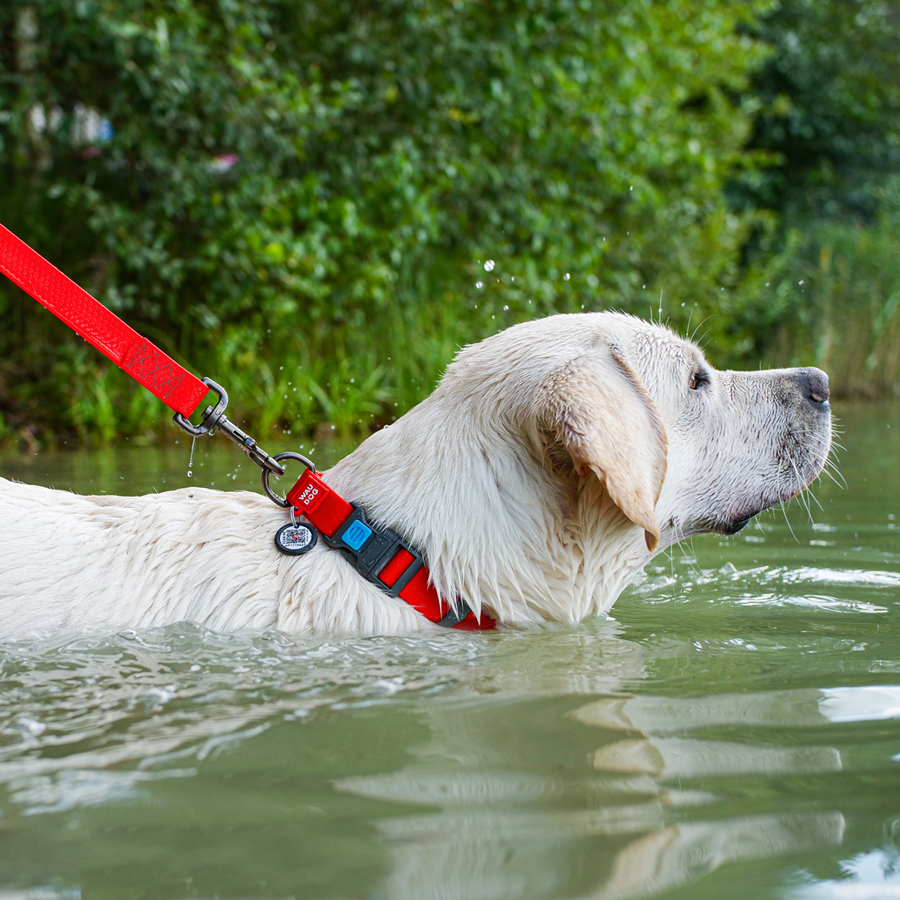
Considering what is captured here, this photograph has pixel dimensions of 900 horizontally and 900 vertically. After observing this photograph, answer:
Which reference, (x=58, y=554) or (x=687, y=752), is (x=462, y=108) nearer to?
(x=58, y=554)

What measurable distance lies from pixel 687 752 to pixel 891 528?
3.54 metres

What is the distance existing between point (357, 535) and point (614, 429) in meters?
0.74

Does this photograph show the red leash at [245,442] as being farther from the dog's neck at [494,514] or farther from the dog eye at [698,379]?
the dog eye at [698,379]

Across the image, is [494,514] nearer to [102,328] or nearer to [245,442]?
[245,442]

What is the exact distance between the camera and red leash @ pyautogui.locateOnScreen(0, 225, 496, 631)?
9.05 feet

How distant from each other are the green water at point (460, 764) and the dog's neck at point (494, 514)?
15 cm

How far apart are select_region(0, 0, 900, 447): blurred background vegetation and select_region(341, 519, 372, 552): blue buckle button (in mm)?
5660

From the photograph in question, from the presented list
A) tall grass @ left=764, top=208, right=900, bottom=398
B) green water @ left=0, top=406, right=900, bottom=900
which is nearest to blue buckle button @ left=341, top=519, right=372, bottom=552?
green water @ left=0, top=406, right=900, bottom=900

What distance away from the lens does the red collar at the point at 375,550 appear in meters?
2.75

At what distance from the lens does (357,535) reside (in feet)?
9.04

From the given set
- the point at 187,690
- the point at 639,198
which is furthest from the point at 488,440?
the point at 639,198

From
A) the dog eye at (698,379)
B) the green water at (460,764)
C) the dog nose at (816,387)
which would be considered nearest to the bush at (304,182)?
the dog nose at (816,387)

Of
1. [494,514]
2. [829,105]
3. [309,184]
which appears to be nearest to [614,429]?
[494,514]

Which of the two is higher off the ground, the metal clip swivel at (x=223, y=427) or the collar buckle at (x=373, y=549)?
the metal clip swivel at (x=223, y=427)
